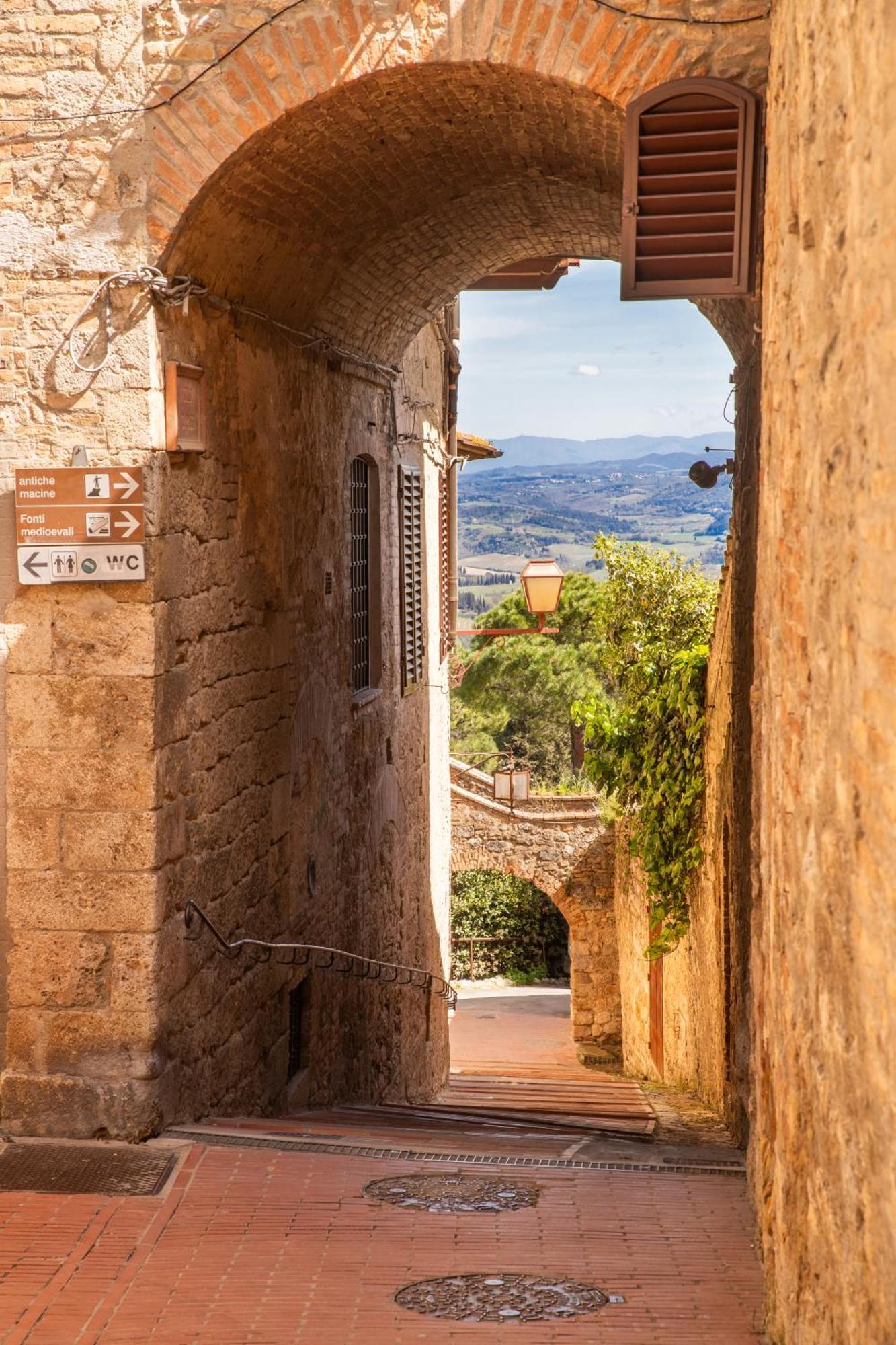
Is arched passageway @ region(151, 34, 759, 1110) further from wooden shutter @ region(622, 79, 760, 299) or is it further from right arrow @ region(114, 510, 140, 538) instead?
right arrow @ region(114, 510, 140, 538)

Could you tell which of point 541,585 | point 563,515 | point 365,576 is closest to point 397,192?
point 365,576

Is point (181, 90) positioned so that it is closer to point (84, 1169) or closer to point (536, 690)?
point (84, 1169)

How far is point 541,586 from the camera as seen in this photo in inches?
529

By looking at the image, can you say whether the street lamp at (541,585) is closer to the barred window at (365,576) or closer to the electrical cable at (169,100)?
the barred window at (365,576)

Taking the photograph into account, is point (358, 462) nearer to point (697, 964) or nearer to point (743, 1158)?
point (697, 964)

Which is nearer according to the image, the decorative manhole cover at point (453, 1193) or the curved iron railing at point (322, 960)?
the decorative manhole cover at point (453, 1193)

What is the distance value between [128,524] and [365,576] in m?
4.84

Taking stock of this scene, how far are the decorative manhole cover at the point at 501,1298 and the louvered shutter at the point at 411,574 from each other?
24.2 feet

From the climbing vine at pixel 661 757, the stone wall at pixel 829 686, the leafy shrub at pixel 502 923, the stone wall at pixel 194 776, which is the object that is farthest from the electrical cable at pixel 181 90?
the leafy shrub at pixel 502 923

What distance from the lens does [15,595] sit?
5.35 metres

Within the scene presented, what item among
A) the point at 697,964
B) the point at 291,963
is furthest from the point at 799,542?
the point at 697,964

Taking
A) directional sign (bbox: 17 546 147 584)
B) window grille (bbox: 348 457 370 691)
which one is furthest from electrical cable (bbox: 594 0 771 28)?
window grille (bbox: 348 457 370 691)

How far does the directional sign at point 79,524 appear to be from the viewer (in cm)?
525

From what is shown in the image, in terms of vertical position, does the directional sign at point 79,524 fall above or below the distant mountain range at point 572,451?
below
